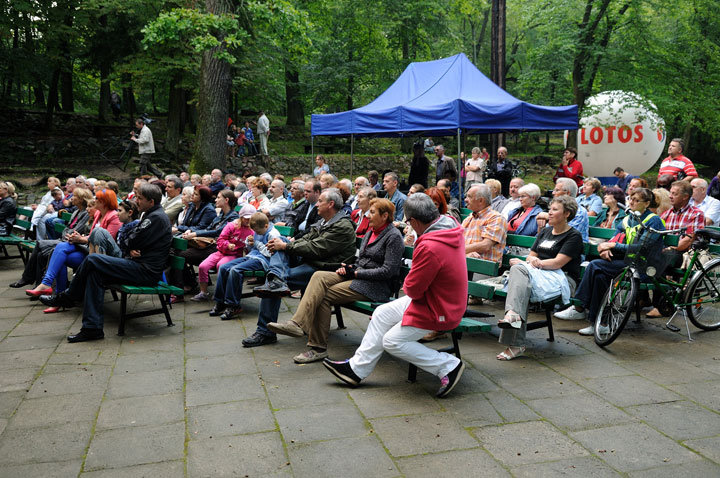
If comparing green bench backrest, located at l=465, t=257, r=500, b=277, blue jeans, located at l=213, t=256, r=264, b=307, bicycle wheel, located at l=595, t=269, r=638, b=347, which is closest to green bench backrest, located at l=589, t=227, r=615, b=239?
bicycle wheel, located at l=595, t=269, r=638, b=347

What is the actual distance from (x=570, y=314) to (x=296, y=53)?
45.5ft

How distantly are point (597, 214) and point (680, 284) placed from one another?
9.30 ft

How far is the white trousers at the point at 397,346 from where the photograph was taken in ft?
14.2

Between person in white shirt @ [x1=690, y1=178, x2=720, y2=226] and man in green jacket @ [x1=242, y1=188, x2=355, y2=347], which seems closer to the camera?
man in green jacket @ [x1=242, y1=188, x2=355, y2=347]

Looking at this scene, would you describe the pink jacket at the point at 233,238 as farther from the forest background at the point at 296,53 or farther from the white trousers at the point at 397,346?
the forest background at the point at 296,53

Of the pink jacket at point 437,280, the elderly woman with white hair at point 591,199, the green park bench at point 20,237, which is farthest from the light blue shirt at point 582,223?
the green park bench at point 20,237

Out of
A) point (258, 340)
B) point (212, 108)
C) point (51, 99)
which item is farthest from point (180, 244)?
point (51, 99)

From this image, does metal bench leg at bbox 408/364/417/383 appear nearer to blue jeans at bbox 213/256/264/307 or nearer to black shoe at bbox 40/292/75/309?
blue jeans at bbox 213/256/264/307

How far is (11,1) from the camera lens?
691 inches

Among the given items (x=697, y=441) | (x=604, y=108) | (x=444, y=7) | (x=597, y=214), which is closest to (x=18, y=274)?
(x=597, y=214)

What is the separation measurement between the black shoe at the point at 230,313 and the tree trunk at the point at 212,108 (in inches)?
348

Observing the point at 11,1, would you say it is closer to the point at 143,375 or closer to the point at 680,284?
the point at 143,375

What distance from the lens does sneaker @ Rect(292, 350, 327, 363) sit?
5066 millimetres

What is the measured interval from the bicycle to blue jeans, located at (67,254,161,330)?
14.7ft
